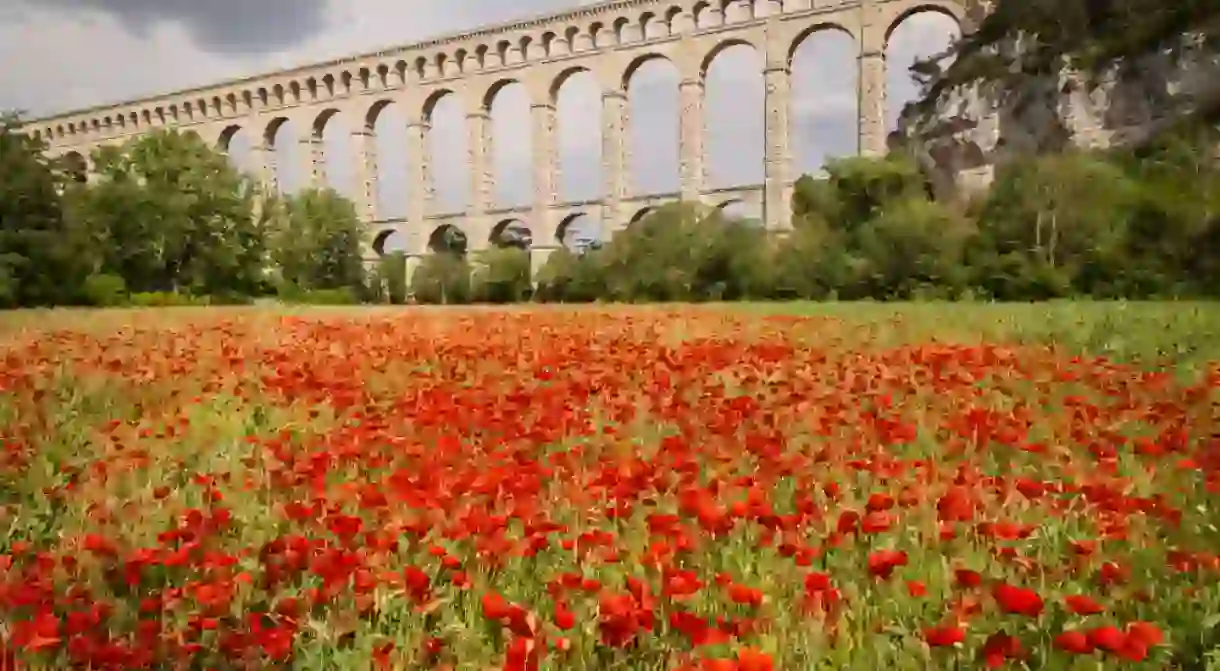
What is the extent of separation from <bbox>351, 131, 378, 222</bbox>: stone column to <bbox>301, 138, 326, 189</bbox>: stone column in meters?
2.58

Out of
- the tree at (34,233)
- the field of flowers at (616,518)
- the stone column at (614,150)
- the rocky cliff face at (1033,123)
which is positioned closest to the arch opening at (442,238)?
the stone column at (614,150)

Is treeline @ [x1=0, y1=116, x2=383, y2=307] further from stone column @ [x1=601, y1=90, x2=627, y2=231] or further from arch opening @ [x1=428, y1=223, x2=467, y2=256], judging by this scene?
stone column @ [x1=601, y1=90, x2=627, y2=231]

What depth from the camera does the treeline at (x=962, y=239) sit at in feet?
68.6

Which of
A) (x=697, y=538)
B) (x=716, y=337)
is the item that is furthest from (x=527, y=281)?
(x=697, y=538)

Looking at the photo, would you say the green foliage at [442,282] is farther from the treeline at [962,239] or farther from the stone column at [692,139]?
the stone column at [692,139]

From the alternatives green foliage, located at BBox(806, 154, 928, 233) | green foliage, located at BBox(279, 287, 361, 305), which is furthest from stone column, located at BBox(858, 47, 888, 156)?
green foliage, located at BBox(279, 287, 361, 305)

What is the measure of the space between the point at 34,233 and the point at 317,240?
27.9m

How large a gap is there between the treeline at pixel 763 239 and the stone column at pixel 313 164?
22.2ft

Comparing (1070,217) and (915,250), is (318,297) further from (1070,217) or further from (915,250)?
(1070,217)

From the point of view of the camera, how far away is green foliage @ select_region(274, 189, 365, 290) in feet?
168

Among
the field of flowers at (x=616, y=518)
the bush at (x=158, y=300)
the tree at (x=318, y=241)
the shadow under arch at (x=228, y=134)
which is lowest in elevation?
the field of flowers at (x=616, y=518)

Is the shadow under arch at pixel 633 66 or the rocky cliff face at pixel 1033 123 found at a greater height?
the shadow under arch at pixel 633 66

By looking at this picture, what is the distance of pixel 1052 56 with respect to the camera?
21.4m

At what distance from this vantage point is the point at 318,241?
5194cm
